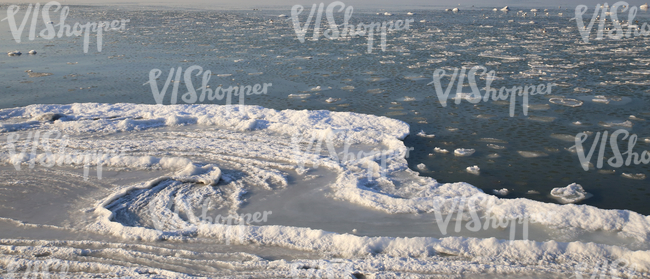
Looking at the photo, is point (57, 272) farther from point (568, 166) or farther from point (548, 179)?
point (568, 166)

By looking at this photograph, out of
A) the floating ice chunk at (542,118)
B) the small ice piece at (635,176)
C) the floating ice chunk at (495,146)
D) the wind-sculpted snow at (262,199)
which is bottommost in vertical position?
the wind-sculpted snow at (262,199)

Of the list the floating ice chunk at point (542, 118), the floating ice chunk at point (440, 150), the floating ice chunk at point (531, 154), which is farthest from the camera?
the floating ice chunk at point (542, 118)

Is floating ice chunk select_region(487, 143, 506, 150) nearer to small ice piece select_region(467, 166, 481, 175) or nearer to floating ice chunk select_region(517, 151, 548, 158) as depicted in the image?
floating ice chunk select_region(517, 151, 548, 158)

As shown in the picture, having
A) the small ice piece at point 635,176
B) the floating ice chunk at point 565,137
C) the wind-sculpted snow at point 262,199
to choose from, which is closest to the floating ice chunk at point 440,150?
the wind-sculpted snow at point 262,199

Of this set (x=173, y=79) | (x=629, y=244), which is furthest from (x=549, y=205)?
(x=173, y=79)

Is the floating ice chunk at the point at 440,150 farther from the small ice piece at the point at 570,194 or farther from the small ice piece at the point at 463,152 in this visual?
the small ice piece at the point at 570,194

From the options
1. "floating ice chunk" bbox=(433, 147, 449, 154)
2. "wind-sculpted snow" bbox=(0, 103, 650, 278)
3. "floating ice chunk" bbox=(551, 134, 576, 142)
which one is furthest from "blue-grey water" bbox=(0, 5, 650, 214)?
"wind-sculpted snow" bbox=(0, 103, 650, 278)

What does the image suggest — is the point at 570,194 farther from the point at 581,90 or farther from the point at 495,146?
the point at 581,90
